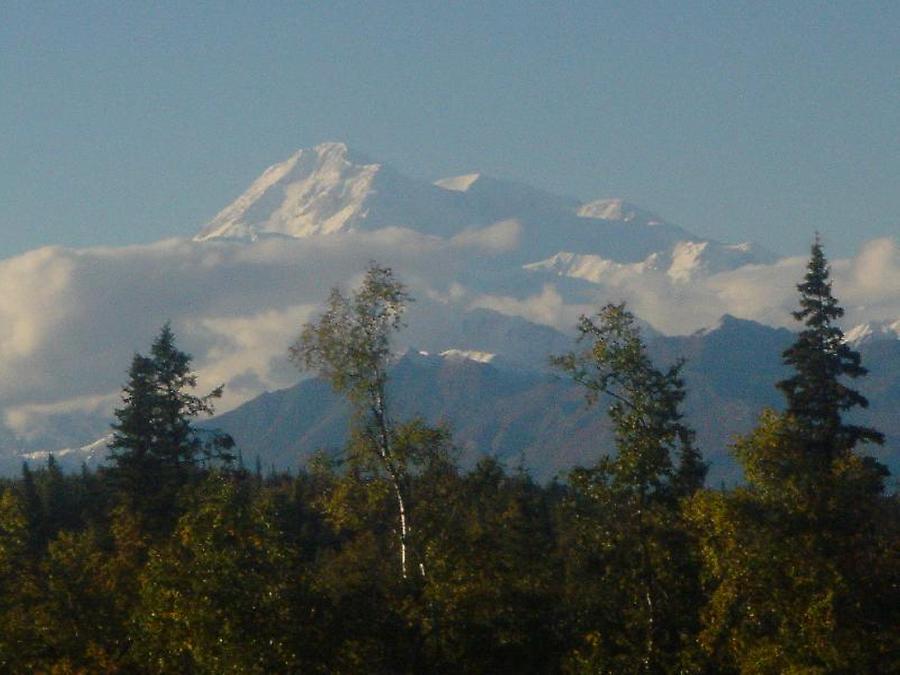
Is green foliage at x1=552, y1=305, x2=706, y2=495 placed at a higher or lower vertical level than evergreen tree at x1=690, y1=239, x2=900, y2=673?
higher

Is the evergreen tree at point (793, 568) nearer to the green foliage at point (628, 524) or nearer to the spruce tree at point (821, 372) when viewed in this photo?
the green foliage at point (628, 524)

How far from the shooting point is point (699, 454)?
252 feet

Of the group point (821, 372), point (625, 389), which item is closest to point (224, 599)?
point (625, 389)

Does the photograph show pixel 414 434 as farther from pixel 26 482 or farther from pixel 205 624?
pixel 26 482

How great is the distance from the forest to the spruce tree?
549 inches

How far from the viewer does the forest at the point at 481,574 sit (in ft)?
148

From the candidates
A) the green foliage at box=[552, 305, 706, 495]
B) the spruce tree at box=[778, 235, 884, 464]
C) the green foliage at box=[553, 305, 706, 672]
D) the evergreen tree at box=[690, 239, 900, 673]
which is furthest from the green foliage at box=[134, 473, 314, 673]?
the spruce tree at box=[778, 235, 884, 464]

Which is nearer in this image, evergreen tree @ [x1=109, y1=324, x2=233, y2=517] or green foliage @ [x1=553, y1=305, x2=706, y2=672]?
green foliage @ [x1=553, y1=305, x2=706, y2=672]

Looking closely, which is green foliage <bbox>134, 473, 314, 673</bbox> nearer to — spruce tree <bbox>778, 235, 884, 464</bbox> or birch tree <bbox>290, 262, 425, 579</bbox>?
birch tree <bbox>290, 262, 425, 579</bbox>

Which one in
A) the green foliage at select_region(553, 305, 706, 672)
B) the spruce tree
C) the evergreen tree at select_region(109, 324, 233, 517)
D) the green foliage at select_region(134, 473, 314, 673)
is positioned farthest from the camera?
the evergreen tree at select_region(109, 324, 233, 517)

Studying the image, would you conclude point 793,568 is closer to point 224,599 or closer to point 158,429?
point 224,599

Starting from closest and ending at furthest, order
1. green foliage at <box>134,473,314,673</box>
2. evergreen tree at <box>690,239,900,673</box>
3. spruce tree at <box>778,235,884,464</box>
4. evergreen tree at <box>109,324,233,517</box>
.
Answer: evergreen tree at <box>690,239,900,673</box> → green foliage at <box>134,473,314,673</box> → spruce tree at <box>778,235,884,464</box> → evergreen tree at <box>109,324,233,517</box>

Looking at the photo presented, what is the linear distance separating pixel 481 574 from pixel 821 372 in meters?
27.2

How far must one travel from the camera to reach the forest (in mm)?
45188
